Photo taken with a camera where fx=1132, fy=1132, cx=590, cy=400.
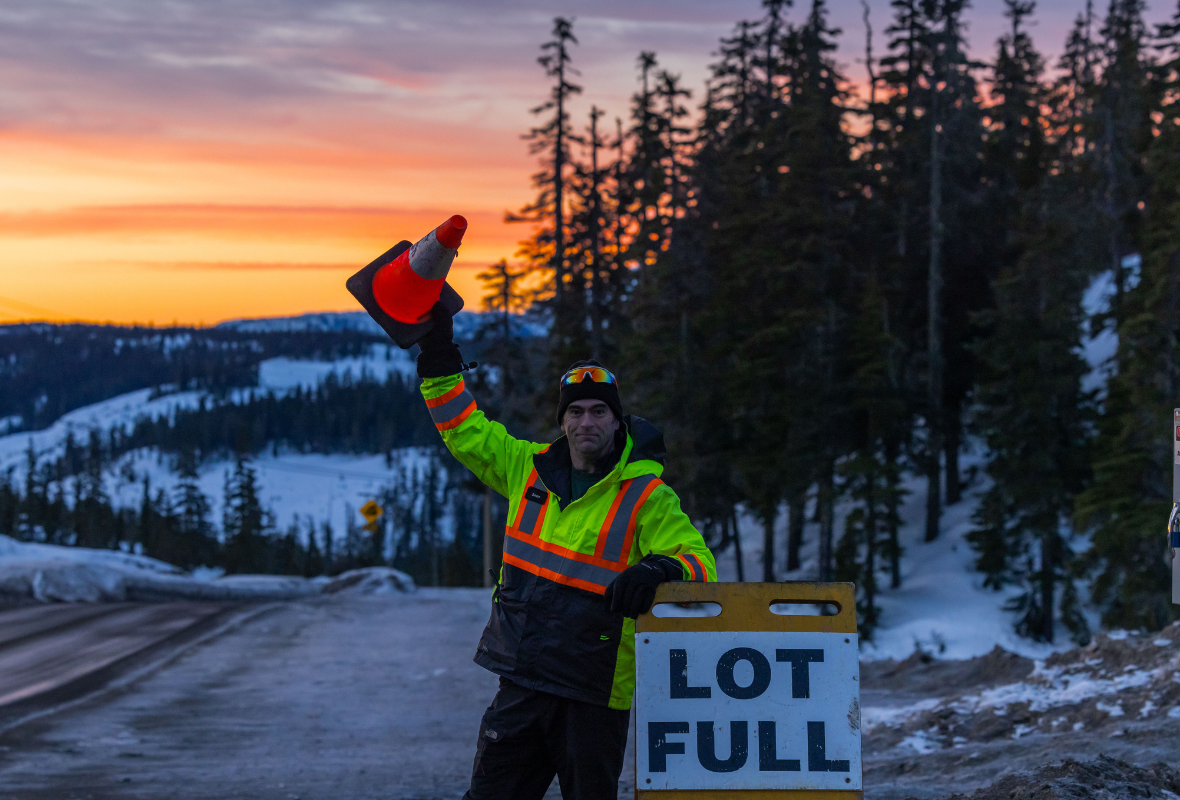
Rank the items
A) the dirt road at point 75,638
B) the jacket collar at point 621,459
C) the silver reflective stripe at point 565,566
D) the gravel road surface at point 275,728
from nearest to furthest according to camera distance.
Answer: the silver reflective stripe at point 565,566 → the jacket collar at point 621,459 → the gravel road surface at point 275,728 → the dirt road at point 75,638

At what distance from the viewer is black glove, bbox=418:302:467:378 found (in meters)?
4.65

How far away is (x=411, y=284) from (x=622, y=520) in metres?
1.39

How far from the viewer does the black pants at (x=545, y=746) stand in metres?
4.11

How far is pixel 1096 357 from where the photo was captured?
3825cm

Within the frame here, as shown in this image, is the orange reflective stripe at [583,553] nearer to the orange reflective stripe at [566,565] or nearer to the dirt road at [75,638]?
the orange reflective stripe at [566,565]

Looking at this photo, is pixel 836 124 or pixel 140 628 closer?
pixel 140 628

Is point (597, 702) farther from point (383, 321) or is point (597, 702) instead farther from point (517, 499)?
point (383, 321)

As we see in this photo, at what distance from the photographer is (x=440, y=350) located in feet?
15.5

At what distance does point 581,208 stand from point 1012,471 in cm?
1449

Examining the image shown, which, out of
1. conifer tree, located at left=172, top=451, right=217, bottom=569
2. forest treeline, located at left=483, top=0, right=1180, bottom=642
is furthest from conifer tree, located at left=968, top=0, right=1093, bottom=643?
conifer tree, located at left=172, top=451, right=217, bottom=569

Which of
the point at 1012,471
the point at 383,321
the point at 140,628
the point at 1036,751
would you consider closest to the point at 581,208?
the point at 1012,471

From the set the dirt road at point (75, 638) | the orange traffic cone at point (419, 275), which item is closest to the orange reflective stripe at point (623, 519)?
the orange traffic cone at point (419, 275)

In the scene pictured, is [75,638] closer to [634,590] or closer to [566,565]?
[566,565]

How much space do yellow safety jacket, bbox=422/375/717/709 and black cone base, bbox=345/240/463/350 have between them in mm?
812
